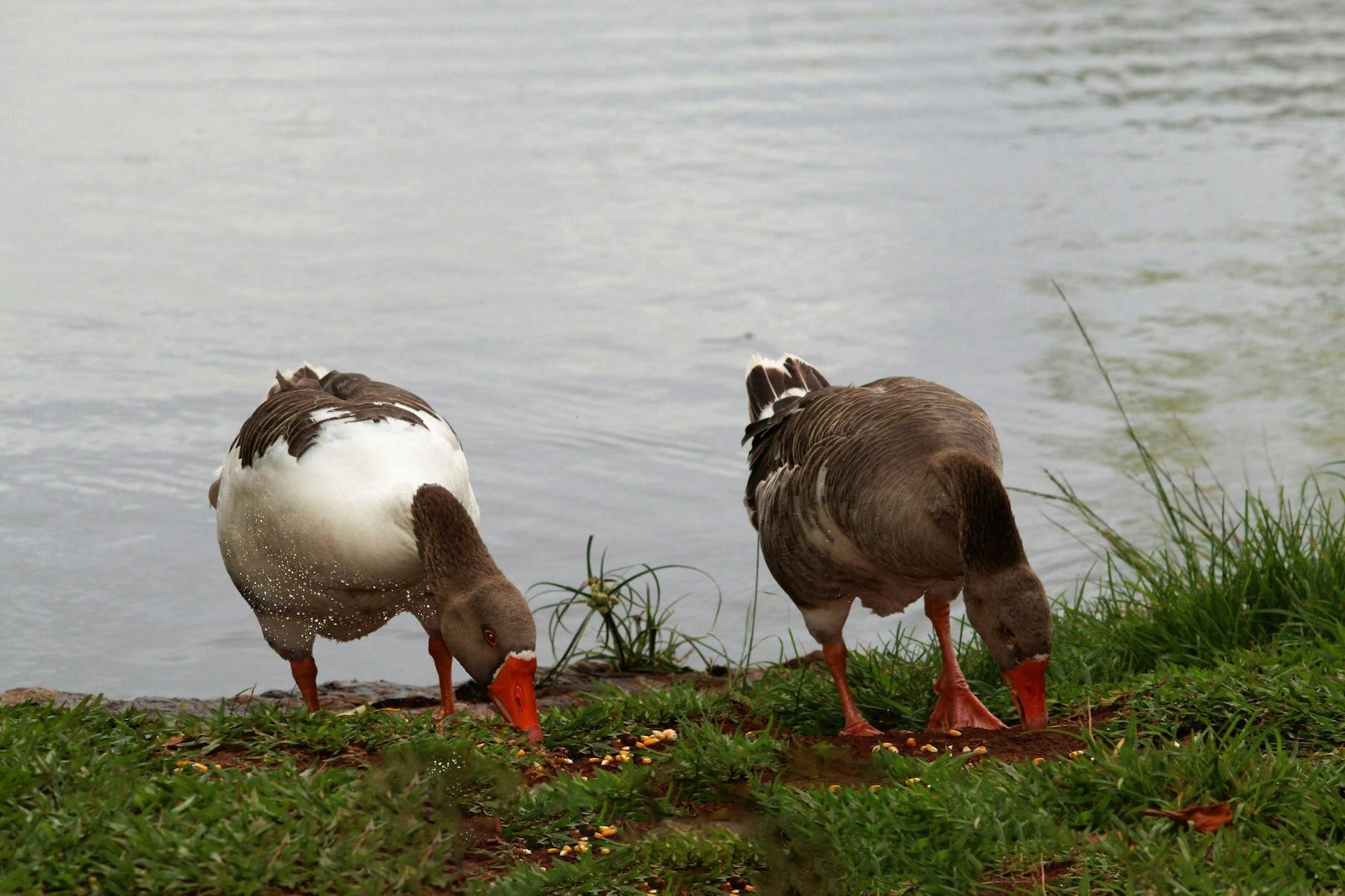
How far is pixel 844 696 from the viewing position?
18.3ft

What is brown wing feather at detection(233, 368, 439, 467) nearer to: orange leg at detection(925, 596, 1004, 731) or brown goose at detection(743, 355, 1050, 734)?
brown goose at detection(743, 355, 1050, 734)

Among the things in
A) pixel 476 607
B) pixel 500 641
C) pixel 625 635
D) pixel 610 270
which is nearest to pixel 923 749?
pixel 500 641

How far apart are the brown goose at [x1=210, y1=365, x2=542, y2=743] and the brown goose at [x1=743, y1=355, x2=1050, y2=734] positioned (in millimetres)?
1126

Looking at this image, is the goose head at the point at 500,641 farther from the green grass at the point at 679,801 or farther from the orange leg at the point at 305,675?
the orange leg at the point at 305,675

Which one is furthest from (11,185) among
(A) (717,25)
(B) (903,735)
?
(B) (903,735)

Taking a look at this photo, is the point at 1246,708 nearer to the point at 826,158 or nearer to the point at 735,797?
the point at 735,797

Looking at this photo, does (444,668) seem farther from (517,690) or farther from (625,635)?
(625,635)

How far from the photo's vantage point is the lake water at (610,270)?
859cm

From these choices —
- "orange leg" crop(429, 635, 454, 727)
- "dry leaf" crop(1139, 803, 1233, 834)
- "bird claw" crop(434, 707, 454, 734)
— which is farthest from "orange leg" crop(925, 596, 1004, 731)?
"orange leg" crop(429, 635, 454, 727)

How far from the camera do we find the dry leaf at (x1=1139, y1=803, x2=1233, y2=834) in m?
3.95

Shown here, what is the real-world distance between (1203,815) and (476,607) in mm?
2354

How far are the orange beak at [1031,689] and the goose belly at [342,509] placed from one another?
6.67ft

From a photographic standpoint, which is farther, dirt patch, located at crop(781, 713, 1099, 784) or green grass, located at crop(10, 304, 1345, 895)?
dirt patch, located at crop(781, 713, 1099, 784)

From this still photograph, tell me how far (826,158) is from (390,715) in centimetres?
1027
